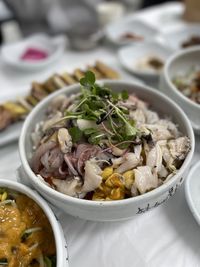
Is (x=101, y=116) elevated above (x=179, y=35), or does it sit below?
above

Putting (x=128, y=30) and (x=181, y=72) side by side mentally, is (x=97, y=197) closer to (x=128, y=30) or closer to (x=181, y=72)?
(x=181, y=72)

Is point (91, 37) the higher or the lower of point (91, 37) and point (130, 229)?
the higher

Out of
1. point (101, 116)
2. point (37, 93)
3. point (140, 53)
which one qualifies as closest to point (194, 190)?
point (101, 116)

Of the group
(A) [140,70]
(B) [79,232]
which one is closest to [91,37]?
(A) [140,70]

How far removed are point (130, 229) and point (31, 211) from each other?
215mm

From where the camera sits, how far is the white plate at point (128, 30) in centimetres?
141

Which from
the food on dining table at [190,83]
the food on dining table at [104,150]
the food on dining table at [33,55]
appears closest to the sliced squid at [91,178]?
the food on dining table at [104,150]

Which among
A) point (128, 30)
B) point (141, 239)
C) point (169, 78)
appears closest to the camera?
point (141, 239)

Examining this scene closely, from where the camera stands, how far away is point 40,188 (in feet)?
2.17

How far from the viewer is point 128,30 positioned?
1.51 metres

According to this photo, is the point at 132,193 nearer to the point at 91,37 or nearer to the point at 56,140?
the point at 56,140

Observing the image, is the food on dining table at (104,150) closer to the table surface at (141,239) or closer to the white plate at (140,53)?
the table surface at (141,239)

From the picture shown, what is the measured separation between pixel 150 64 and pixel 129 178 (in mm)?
706

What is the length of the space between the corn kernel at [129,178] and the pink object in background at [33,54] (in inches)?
30.8
